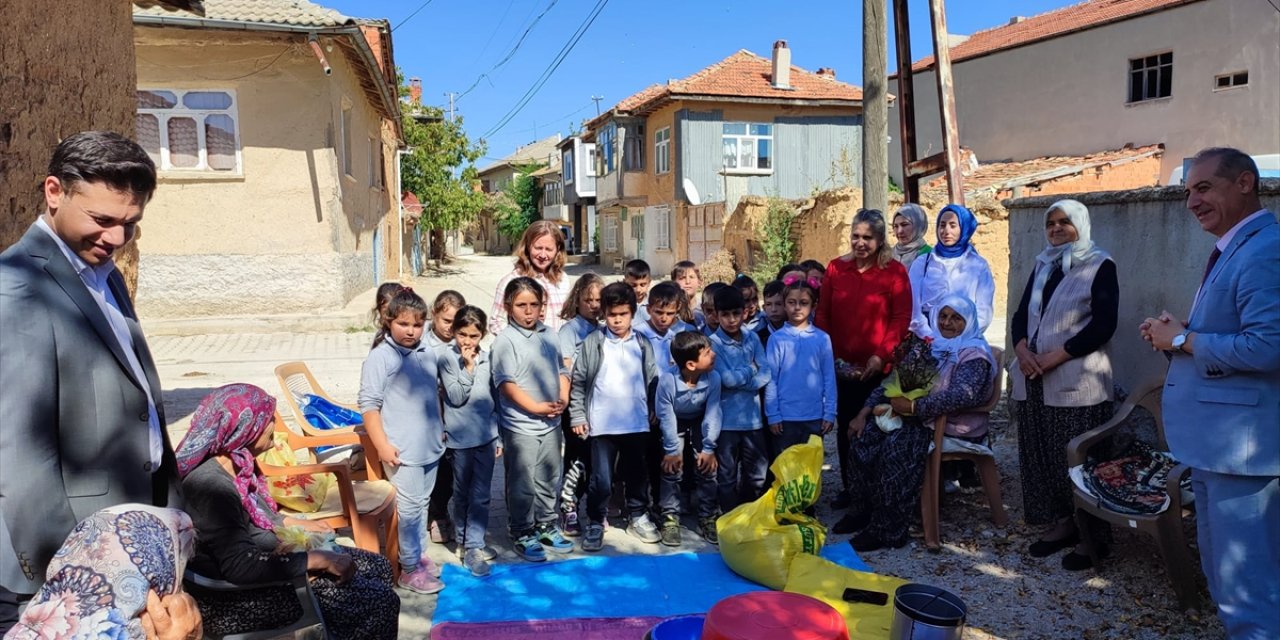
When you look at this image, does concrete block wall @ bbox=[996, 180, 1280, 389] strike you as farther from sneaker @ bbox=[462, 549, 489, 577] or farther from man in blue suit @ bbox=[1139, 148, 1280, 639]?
sneaker @ bbox=[462, 549, 489, 577]

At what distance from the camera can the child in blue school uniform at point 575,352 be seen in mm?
4395

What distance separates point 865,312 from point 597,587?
2174mm

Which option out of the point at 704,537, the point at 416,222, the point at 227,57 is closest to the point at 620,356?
the point at 704,537

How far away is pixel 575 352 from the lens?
4.32 metres

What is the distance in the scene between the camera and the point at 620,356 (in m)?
4.18

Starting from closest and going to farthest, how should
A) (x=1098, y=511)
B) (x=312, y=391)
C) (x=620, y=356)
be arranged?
(x=1098, y=511) < (x=620, y=356) < (x=312, y=391)

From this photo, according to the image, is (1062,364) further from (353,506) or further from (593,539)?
(353,506)

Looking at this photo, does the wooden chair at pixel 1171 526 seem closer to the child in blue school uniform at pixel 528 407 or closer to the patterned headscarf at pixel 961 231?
the patterned headscarf at pixel 961 231

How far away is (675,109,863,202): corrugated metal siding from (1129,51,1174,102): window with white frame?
23.2 ft

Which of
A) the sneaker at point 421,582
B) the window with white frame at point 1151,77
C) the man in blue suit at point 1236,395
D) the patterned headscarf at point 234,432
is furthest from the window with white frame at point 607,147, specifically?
the patterned headscarf at point 234,432

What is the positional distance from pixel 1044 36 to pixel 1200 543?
21.9m

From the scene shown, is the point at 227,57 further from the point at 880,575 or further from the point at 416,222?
the point at 416,222

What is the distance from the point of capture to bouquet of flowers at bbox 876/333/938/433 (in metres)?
4.08

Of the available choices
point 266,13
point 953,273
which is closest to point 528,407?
point 953,273
